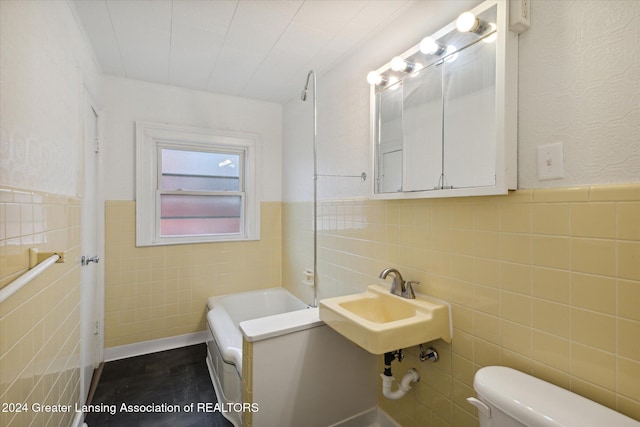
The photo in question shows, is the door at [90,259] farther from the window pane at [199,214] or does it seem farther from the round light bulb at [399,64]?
the round light bulb at [399,64]

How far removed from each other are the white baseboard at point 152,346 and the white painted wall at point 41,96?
59.8 inches

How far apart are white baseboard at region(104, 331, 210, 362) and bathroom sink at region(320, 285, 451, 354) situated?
5.00 ft

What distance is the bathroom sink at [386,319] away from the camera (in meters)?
1.21

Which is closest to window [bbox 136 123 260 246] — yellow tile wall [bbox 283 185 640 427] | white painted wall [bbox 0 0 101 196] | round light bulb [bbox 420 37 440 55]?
white painted wall [bbox 0 0 101 196]

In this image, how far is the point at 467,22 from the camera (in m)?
1.16

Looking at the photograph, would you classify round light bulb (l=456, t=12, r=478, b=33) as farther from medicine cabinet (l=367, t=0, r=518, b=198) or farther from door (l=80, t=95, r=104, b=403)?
door (l=80, t=95, r=104, b=403)

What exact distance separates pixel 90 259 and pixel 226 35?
1.64 metres

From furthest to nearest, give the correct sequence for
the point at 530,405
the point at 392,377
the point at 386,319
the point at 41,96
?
the point at 386,319 < the point at 392,377 < the point at 41,96 < the point at 530,405

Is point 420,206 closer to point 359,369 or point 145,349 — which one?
point 359,369

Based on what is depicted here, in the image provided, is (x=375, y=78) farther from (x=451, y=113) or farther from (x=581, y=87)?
(x=581, y=87)

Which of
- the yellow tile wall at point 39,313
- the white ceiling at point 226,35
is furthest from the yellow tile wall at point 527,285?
the yellow tile wall at point 39,313

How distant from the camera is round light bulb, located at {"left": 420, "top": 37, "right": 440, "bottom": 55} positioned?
52.6 inches

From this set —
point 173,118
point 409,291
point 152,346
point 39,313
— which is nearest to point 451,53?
point 409,291

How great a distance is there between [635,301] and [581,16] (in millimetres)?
880
